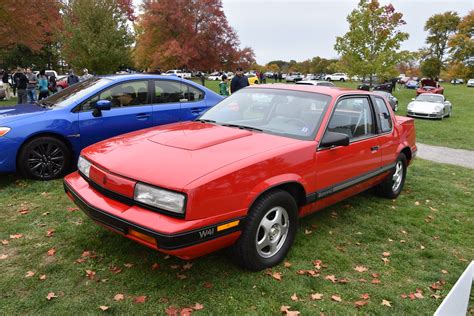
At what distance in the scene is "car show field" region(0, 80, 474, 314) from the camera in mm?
2871

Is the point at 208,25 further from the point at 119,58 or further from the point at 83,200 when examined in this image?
the point at 83,200

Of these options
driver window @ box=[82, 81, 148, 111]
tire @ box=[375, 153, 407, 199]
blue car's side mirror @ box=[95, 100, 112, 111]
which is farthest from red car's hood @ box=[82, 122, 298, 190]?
tire @ box=[375, 153, 407, 199]

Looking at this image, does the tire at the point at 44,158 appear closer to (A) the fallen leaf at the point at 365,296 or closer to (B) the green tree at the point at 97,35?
(A) the fallen leaf at the point at 365,296

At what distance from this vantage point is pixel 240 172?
2875mm

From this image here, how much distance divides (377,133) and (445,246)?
58.7 inches

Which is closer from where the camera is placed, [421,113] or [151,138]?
[151,138]

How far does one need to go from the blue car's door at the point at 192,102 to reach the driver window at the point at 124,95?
731 mm

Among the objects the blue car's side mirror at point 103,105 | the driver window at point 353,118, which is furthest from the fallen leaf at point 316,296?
the blue car's side mirror at point 103,105

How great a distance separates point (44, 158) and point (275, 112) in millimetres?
3414

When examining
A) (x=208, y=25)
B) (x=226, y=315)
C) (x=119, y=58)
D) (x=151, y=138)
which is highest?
(x=208, y=25)

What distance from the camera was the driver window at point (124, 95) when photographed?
5.57m

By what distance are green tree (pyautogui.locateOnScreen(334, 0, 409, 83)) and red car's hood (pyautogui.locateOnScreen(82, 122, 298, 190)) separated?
23.9 metres

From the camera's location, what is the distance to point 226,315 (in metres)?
2.72

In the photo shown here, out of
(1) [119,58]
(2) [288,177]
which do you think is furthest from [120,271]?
(1) [119,58]
